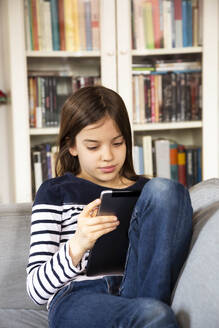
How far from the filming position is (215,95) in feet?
7.97

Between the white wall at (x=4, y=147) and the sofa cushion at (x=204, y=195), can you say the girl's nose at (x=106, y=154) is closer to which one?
the sofa cushion at (x=204, y=195)

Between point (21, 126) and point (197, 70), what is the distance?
0.93 meters

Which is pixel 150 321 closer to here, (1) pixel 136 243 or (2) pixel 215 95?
(1) pixel 136 243

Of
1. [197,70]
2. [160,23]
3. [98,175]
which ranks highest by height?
[160,23]

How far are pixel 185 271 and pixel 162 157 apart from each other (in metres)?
1.55

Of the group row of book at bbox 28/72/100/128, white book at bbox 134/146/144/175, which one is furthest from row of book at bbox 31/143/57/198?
white book at bbox 134/146/144/175

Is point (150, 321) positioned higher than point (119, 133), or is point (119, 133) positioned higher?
point (119, 133)

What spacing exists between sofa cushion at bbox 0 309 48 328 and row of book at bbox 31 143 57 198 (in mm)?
1088

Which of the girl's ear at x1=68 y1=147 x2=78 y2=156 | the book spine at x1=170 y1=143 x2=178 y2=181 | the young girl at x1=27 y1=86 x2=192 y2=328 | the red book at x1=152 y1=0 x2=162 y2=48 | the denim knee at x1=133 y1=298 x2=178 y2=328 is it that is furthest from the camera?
the book spine at x1=170 y1=143 x2=178 y2=181

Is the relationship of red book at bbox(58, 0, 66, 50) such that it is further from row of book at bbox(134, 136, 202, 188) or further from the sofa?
the sofa

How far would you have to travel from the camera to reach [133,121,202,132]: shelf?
7.91 ft

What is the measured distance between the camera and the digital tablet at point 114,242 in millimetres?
963

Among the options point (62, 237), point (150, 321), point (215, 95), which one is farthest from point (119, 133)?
Answer: point (215, 95)

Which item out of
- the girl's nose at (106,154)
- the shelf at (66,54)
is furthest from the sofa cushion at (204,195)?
the shelf at (66,54)
